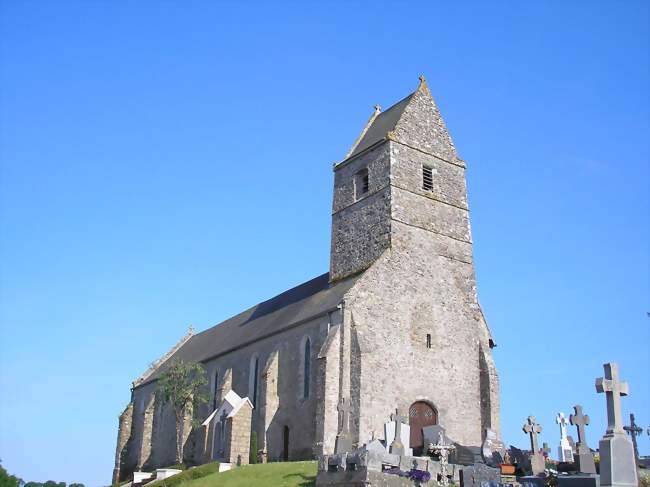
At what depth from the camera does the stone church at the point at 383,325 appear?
3081 cm

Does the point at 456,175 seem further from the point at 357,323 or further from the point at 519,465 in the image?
the point at 519,465

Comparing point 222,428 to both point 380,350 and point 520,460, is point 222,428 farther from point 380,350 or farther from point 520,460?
point 520,460

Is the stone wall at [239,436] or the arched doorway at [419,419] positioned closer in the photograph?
the arched doorway at [419,419]

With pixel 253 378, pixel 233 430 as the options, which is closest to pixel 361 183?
pixel 253 378

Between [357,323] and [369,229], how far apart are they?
6.01 m

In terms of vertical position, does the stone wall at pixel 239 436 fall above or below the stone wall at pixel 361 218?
below

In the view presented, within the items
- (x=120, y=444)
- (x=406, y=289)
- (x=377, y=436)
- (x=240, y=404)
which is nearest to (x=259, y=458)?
(x=240, y=404)

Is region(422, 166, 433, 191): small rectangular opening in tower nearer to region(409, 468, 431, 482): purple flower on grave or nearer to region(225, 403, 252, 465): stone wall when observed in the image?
region(225, 403, 252, 465): stone wall

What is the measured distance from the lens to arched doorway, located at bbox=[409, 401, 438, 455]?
103 ft

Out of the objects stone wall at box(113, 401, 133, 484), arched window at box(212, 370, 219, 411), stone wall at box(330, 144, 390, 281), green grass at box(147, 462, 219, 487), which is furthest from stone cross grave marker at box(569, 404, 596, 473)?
stone wall at box(113, 401, 133, 484)

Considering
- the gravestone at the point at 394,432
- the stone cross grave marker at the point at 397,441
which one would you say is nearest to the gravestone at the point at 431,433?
the gravestone at the point at 394,432

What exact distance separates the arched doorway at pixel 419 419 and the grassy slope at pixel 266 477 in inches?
249

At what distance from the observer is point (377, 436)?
97.0 ft

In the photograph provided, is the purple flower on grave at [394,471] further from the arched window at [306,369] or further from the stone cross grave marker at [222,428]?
the stone cross grave marker at [222,428]
